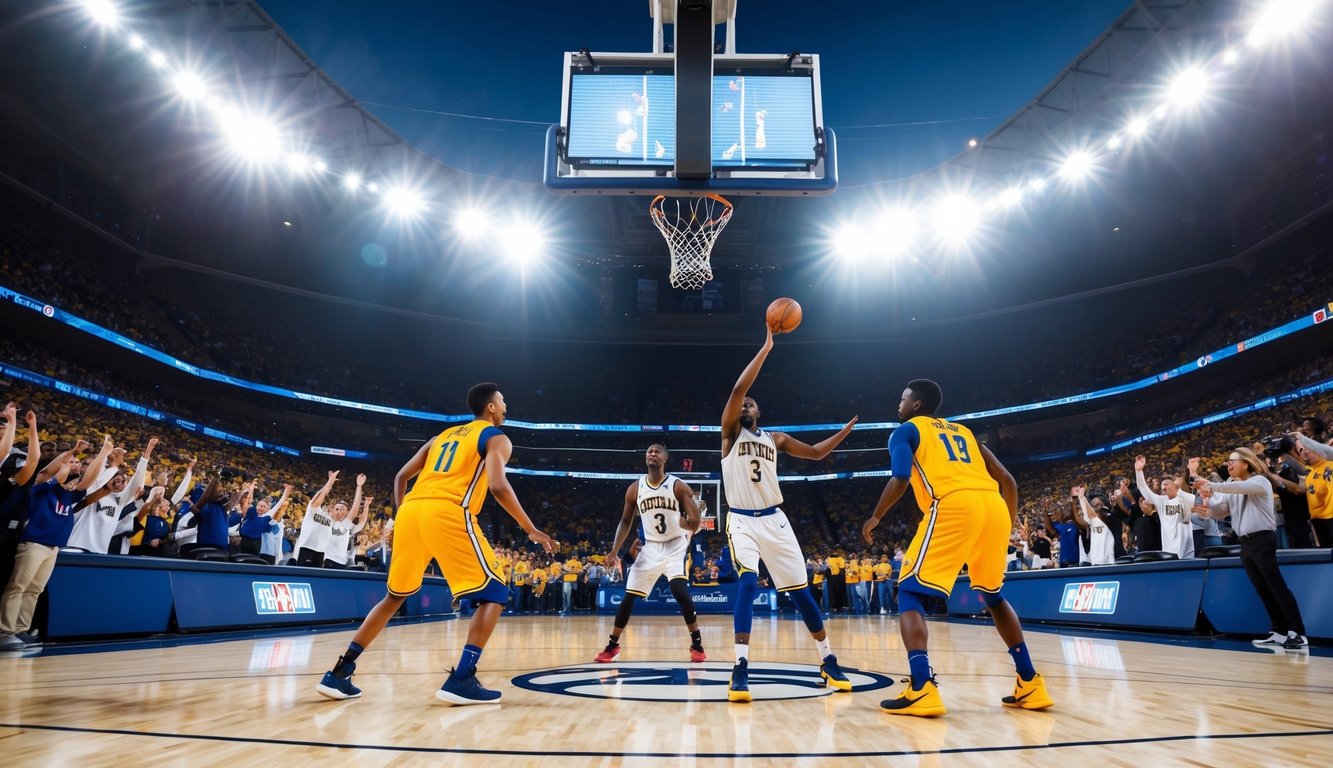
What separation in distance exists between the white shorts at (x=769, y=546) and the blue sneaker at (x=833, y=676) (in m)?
0.57

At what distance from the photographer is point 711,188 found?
7.29m

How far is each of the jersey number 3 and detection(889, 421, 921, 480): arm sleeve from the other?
161 millimetres

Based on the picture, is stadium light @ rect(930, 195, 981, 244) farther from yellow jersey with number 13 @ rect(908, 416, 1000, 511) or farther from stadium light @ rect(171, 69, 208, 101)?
yellow jersey with number 13 @ rect(908, 416, 1000, 511)

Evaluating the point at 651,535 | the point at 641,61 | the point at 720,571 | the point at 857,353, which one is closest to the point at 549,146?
the point at 641,61

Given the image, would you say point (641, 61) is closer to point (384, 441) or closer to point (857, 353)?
point (384, 441)

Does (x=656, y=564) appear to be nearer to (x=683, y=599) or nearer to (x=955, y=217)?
(x=683, y=599)

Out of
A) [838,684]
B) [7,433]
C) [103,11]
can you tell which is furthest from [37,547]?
[103,11]

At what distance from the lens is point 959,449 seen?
4.72 metres

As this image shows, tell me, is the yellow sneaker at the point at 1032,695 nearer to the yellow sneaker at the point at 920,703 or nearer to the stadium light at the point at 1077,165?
the yellow sneaker at the point at 920,703

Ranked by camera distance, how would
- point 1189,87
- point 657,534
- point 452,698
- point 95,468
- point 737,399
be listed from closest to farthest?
1. point 452,698
2. point 737,399
3. point 95,468
4. point 657,534
5. point 1189,87

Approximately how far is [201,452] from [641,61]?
927 inches

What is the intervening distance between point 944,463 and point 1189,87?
67.5ft

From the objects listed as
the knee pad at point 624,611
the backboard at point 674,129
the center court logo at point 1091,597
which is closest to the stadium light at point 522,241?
the backboard at point 674,129

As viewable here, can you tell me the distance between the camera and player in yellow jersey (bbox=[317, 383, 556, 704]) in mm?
4672
